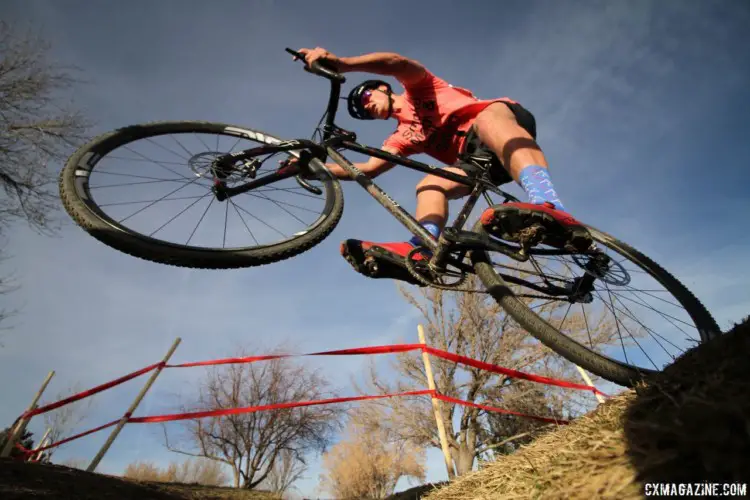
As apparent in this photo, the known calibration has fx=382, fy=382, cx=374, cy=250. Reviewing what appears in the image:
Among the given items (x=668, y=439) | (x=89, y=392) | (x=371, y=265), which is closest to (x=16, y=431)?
(x=89, y=392)

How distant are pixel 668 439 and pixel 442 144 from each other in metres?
2.46

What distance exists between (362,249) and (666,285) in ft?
6.04

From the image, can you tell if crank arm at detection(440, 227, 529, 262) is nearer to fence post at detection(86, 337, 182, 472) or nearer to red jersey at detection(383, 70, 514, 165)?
red jersey at detection(383, 70, 514, 165)

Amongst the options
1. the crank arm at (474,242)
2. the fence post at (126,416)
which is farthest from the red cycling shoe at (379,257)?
the fence post at (126,416)

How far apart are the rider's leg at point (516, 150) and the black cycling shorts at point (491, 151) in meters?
0.05

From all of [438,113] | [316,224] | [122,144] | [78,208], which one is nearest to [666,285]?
[438,113]

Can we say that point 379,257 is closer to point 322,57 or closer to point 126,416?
point 322,57

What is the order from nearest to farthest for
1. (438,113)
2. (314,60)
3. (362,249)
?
(362,249), (314,60), (438,113)

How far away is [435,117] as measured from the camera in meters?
2.84

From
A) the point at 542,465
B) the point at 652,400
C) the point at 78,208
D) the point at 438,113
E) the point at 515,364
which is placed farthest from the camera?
the point at 515,364

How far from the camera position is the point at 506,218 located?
1.99m

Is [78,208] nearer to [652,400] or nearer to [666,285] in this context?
[652,400]

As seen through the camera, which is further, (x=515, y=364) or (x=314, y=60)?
(x=515, y=364)

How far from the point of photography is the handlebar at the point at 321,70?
2.63 metres
